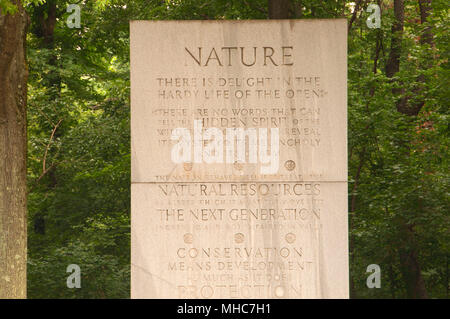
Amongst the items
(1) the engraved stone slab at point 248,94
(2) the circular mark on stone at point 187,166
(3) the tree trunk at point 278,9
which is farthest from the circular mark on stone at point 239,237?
(3) the tree trunk at point 278,9

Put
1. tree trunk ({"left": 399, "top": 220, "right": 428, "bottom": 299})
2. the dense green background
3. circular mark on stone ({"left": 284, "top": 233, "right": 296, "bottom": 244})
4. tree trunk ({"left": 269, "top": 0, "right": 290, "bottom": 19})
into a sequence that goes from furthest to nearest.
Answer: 1. tree trunk ({"left": 399, "top": 220, "right": 428, "bottom": 299})
2. the dense green background
3. tree trunk ({"left": 269, "top": 0, "right": 290, "bottom": 19})
4. circular mark on stone ({"left": 284, "top": 233, "right": 296, "bottom": 244})

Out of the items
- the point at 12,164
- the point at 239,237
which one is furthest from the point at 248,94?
the point at 12,164

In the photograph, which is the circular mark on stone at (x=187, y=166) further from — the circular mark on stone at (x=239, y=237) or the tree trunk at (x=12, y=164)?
the tree trunk at (x=12, y=164)

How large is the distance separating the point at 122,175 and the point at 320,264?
898cm

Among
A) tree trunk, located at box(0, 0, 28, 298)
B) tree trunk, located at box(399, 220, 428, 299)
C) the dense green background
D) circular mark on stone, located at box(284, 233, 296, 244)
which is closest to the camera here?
circular mark on stone, located at box(284, 233, 296, 244)

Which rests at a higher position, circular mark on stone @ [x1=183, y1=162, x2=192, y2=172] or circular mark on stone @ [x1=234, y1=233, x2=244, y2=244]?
circular mark on stone @ [x1=183, y1=162, x2=192, y2=172]

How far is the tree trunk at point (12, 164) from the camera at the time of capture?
8.84m

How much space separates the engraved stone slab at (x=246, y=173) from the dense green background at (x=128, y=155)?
5963 mm

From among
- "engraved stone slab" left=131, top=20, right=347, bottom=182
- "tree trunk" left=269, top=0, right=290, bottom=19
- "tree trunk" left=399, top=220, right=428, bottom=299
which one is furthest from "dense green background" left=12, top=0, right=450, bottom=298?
"engraved stone slab" left=131, top=20, right=347, bottom=182

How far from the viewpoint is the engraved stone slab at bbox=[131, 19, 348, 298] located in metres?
6.57

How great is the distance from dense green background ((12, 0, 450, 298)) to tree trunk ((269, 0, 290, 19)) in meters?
1.00

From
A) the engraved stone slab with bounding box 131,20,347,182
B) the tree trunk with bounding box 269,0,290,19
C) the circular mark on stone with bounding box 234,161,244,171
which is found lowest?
the circular mark on stone with bounding box 234,161,244,171

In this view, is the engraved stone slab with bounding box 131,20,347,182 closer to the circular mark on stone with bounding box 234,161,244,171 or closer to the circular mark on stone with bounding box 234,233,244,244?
the circular mark on stone with bounding box 234,161,244,171

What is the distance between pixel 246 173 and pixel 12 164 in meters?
3.96
